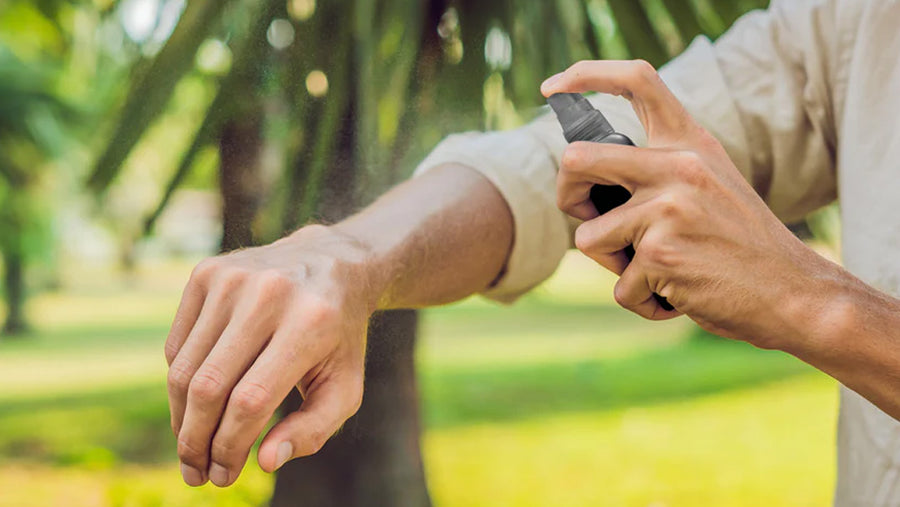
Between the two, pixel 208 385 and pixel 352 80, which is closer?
pixel 208 385

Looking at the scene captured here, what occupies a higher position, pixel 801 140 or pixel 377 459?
pixel 801 140

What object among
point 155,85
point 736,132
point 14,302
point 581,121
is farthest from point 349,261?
point 14,302

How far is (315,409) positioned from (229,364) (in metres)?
0.05

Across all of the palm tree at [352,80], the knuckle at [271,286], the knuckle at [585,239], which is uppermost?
the knuckle at [271,286]

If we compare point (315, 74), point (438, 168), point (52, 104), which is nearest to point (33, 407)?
point (52, 104)

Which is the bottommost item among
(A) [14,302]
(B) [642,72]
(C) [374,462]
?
(A) [14,302]

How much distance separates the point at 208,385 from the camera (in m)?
0.42

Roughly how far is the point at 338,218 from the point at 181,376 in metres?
0.47

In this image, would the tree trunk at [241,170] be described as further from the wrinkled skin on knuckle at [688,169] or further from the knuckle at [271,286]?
the wrinkled skin on knuckle at [688,169]

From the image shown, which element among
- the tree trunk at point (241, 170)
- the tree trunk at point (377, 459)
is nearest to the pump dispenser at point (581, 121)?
the tree trunk at point (241, 170)

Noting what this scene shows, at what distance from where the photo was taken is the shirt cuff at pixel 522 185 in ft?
2.06

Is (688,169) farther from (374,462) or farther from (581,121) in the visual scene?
(374,462)

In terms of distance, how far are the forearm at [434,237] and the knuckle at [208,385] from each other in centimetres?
12

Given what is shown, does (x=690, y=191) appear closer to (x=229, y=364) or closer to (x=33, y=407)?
(x=229, y=364)
